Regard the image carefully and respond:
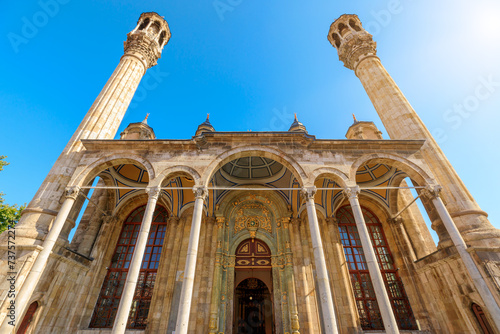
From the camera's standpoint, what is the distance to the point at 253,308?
12.0 meters

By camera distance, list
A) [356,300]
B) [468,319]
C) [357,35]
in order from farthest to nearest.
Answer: [357,35], [356,300], [468,319]

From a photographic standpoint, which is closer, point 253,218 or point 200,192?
point 200,192

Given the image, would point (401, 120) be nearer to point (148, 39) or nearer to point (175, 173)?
point (175, 173)

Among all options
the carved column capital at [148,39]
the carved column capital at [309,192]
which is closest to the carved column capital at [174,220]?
the carved column capital at [309,192]

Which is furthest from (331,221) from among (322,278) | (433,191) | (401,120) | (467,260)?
(401,120)

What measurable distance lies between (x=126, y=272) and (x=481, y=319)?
13.6 metres

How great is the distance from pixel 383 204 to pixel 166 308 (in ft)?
37.0

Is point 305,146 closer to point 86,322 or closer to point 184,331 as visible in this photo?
point 184,331

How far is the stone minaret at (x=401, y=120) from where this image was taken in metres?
8.14

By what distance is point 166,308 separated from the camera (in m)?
9.51

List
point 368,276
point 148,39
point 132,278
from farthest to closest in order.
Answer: point 148,39 → point 368,276 → point 132,278

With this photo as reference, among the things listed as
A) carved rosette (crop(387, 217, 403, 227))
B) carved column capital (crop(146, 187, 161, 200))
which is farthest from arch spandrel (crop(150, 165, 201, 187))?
carved rosette (crop(387, 217, 403, 227))

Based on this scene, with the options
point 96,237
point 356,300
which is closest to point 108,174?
point 96,237

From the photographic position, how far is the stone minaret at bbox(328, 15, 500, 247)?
8.14 meters
